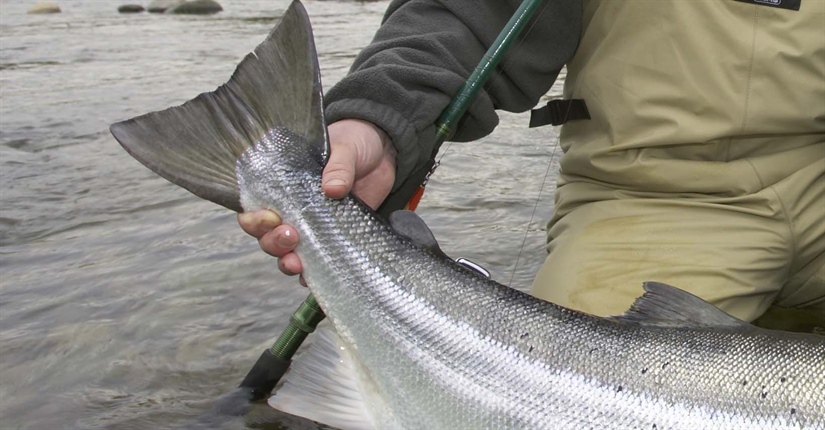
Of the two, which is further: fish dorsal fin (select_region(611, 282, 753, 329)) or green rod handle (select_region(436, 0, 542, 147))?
green rod handle (select_region(436, 0, 542, 147))

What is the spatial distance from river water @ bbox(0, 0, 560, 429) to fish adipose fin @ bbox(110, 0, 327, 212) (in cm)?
92

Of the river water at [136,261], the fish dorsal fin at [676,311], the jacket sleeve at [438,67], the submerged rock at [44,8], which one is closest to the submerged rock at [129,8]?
the submerged rock at [44,8]

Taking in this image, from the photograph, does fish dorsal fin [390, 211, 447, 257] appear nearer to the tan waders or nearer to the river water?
the tan waders

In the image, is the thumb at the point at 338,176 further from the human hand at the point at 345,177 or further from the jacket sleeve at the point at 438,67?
the jacket sleeve at the point at 438,67

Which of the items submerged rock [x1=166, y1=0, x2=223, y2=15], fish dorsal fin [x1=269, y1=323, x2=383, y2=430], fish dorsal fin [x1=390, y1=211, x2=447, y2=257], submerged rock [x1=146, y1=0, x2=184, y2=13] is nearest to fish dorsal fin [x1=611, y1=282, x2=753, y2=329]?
fish dorsal fin [x1=390, y1=211, x2=447, y2=257]

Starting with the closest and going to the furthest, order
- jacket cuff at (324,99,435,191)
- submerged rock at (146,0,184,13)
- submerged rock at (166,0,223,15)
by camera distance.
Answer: jacket cuff at (324,99,435,191)
submerged rock at (166,0,223,15)
submerged rock at (146,0,184,13)

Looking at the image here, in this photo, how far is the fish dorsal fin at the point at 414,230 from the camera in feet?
6.25

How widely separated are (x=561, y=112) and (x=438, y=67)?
51 centimetres

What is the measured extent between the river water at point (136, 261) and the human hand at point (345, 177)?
0.78 m

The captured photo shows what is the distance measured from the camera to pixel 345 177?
1907 mm

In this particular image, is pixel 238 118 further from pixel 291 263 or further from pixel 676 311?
pixel 676 311

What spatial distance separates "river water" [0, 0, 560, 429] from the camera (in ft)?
9.09

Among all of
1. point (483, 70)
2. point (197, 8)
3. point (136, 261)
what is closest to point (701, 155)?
point (483, 70)

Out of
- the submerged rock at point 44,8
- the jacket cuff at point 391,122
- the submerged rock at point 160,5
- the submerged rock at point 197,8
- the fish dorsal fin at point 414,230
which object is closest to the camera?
the fish dorsal fin at point 414,230
